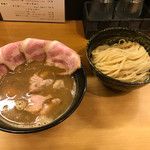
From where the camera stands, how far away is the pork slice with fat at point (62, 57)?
99 cm

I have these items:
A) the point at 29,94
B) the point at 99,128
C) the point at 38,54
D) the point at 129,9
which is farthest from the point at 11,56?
the point at 129,9

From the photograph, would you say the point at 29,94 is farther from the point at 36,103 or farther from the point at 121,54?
the point at 121,54

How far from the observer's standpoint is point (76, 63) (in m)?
0.97

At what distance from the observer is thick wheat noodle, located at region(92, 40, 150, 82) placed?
1.02 metres

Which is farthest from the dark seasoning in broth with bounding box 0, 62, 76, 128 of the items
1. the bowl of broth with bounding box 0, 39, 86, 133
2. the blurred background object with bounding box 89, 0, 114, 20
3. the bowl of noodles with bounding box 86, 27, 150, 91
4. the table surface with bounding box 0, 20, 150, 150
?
the blurred background object with bounding box 89, 0, 114, 20

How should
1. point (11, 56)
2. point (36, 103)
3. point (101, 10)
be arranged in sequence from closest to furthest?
point (36, 103)
point (11, 56)
point (101, 10)

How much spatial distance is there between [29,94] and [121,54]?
2.47 feet

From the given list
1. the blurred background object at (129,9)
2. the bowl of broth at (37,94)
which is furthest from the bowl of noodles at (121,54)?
the blurred background object at (129,9)

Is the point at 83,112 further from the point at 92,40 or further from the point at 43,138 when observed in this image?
the point at 92,40

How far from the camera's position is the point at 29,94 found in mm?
943

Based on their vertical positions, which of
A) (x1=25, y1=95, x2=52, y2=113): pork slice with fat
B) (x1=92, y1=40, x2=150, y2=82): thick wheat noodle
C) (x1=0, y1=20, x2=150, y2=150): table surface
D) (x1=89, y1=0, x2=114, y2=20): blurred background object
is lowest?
(x1=0, y1=20, x2=150, y2=150): table surface

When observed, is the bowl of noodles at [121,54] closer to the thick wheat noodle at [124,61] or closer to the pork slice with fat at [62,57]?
the thick wheat noodle at [124,61]

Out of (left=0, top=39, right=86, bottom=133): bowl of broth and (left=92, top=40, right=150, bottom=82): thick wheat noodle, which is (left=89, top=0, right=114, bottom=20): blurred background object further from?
(left=0, top=39, right=86, bottom=133): bowl of broth

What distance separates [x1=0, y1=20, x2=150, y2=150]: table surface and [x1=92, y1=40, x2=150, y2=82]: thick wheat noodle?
5.8 inches
